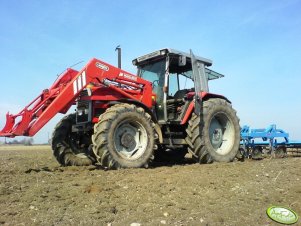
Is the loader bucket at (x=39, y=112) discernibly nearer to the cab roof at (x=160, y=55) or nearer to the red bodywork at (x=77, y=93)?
the red bodywork at (x=77, y=93)

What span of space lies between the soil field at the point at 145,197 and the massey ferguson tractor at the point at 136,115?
97 cm

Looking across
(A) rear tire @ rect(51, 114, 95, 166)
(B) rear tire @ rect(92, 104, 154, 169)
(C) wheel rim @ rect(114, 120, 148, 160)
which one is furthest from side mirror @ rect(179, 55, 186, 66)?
(A) rear tire @ rect(51, 114, 95, 166)

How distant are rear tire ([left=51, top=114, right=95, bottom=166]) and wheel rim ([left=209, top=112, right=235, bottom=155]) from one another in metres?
3.06

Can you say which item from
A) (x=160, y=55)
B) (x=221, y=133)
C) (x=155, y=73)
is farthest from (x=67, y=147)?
(x=221, y=133)

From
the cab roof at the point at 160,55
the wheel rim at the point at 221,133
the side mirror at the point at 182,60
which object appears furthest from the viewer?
the wheel rim at the point at 221,133

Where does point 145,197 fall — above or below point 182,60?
below

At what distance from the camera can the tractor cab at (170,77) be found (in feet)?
32.0

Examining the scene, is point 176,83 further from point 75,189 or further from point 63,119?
point 75,189

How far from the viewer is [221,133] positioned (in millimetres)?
10562

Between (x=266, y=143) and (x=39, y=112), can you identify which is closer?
(x=39, y=112)

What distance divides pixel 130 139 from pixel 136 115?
530 mm

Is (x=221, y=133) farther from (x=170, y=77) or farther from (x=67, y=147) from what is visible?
(x=67, y=147)

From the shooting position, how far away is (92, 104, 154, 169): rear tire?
26.0 ft

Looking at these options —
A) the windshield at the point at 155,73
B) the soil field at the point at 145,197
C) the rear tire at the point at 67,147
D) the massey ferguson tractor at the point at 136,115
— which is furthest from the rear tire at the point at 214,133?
the rear tire at the point at 67,147
